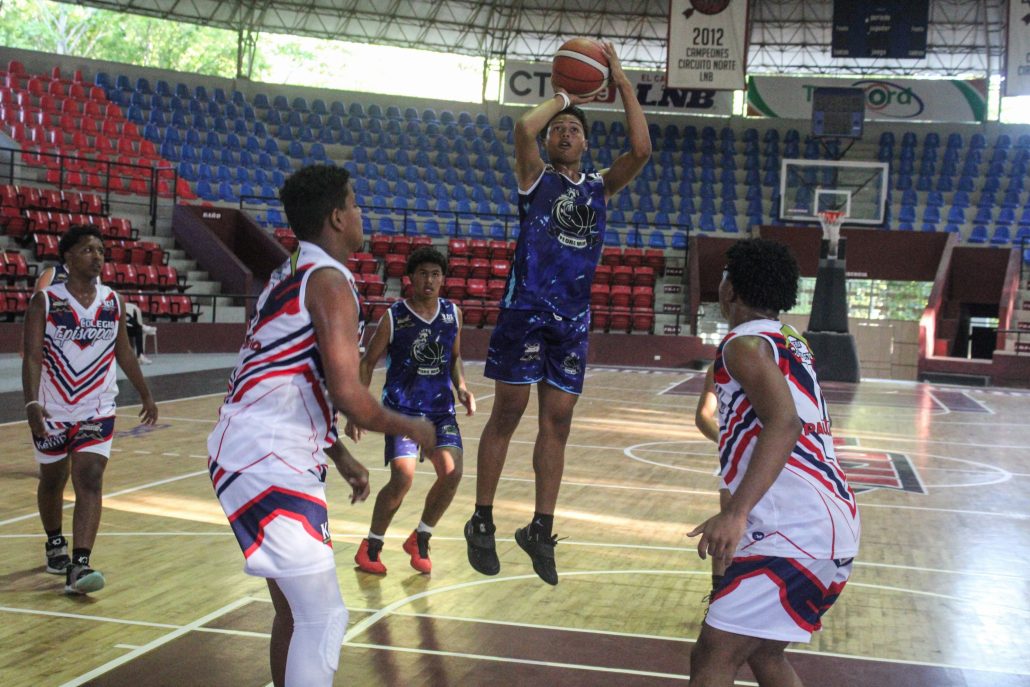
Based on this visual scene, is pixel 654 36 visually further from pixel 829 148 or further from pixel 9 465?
pixel 9 465

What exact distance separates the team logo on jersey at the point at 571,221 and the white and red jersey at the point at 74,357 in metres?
2.25

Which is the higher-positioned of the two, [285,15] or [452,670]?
[285,15]

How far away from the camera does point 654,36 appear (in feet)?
103

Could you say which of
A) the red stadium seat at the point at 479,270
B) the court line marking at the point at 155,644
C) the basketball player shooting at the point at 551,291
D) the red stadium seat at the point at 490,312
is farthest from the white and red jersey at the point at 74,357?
the red stadium seat at the point at 479,270

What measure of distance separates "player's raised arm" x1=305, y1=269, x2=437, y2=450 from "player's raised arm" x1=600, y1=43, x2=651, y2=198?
194 centimetres

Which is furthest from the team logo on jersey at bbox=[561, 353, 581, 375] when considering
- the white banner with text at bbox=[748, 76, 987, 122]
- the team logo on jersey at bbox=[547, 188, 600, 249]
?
the white banner with text at bbox=[748, 76, 987, 122]

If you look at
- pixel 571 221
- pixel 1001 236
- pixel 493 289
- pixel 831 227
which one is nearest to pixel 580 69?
pixel 571 221

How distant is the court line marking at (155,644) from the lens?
4.16m

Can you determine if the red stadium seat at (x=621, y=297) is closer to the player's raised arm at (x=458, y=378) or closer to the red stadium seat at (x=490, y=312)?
the red stadium seat at (x=490, y=312)

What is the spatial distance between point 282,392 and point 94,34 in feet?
124

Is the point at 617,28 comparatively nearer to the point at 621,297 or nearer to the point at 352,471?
the point at 621,297

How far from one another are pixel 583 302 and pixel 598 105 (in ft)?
83.4

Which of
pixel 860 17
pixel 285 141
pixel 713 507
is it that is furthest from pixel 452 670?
pixel 285 141

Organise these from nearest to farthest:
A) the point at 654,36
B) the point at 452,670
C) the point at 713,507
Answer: the point at 452,670, the point at 713,507, the point at 654,36
